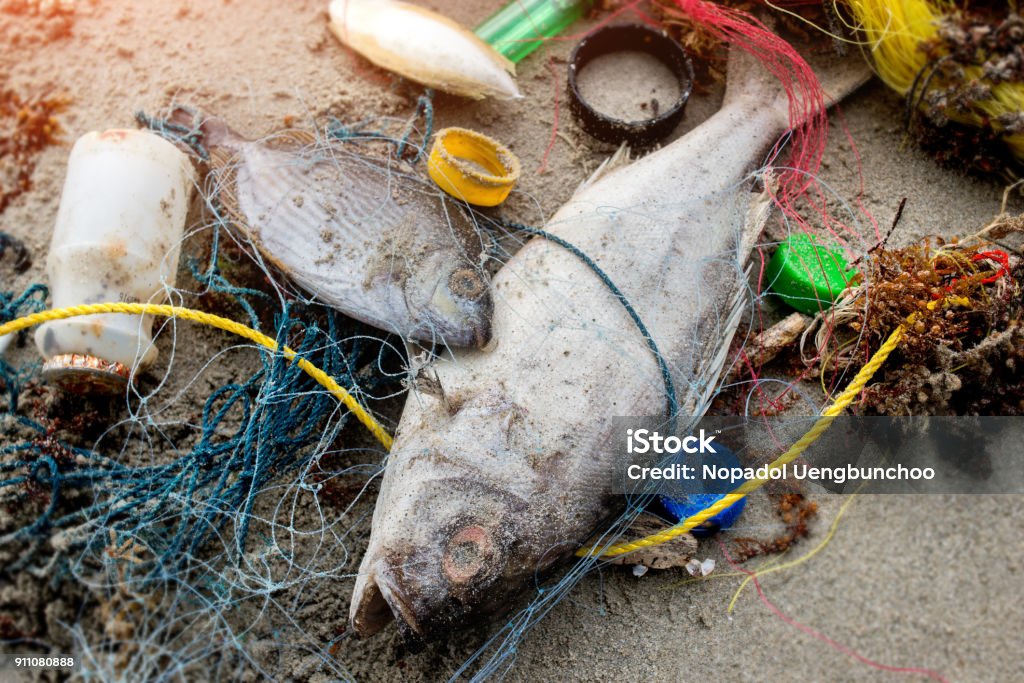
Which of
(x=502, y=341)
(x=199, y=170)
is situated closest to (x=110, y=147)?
(x=199, y=170)

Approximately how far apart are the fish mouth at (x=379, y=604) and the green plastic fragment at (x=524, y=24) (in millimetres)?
2684

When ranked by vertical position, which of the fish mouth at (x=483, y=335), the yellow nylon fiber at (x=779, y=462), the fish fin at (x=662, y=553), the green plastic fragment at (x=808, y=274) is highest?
the fish mouth at (x=483, y=335)

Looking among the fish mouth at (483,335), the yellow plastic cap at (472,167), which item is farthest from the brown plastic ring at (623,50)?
the fish mouth at (483,335)

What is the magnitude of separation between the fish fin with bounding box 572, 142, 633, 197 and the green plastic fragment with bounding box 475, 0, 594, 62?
790 mm

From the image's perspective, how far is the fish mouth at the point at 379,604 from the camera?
2490mm

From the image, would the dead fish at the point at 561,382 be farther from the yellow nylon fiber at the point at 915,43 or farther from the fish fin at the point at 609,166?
the yellow nylon fiber at the point at 915,43

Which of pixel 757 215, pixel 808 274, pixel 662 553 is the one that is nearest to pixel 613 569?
pixel 662 553

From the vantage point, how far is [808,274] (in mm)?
3400

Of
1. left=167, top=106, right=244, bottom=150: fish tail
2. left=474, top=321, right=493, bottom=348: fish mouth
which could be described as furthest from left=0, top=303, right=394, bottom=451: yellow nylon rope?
left=167, top=106, right=244, bottom=150: fish tail

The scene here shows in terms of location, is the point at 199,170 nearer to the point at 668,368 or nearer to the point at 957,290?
the point at 668,368

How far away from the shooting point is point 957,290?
3174mm

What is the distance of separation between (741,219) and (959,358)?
1026 mm

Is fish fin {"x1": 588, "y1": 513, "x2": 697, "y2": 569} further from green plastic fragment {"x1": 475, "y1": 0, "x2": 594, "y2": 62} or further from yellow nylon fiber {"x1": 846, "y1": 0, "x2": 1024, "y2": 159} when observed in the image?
green plastic fragment {"x1": 475, "y1": 0, "x2": 594, "y2": 62}

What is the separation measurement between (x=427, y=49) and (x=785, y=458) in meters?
2.40
